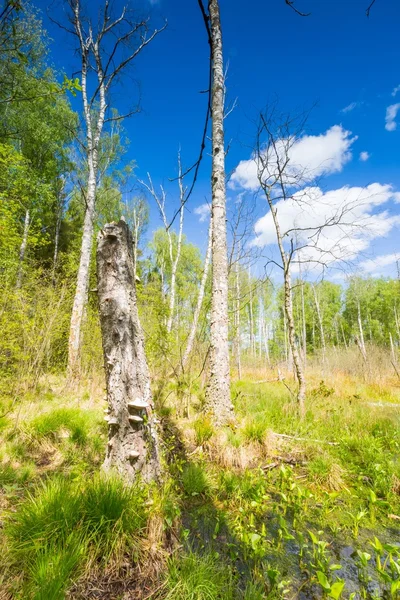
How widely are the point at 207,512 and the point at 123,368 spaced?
5.29ft

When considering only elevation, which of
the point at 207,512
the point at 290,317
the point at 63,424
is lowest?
the point at 207,512

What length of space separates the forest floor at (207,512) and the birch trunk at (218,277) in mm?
446

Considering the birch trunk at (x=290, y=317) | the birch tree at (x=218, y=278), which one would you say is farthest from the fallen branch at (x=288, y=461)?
the birch trunk at (x=290, y=317)

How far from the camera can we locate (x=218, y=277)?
414cm

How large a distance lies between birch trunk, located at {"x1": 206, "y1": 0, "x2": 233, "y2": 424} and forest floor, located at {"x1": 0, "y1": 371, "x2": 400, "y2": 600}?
45 centimetres

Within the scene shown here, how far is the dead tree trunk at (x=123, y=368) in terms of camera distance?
2039 mm

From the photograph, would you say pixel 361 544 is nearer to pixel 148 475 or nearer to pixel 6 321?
pixel 148 475

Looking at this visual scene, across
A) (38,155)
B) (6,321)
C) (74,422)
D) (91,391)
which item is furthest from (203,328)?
(38,155)

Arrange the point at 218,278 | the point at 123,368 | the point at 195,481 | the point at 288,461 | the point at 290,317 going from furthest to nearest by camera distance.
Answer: the point at 290,317 < the point at 218,278 < the point at 288,461 < the point at 195,481 < the point at 123,368

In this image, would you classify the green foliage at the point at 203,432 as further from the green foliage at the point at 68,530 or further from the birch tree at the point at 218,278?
the green foliage at the point at 68,530

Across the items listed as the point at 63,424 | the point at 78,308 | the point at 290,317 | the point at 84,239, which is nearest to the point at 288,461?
the point at 290,317

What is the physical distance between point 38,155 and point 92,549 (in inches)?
650

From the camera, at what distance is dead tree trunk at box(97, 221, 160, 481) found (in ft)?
6.69

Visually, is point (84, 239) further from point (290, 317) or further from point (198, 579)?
point (198, 579)
